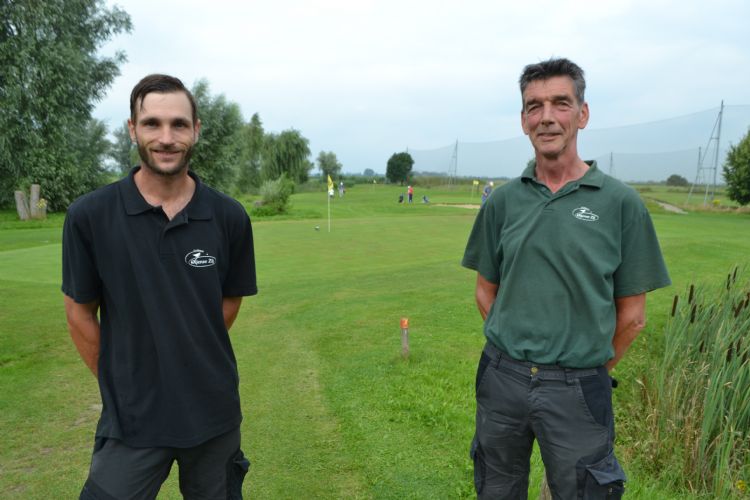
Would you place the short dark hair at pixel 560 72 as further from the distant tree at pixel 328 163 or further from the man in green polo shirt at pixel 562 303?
the distant tree at pixel 328 163

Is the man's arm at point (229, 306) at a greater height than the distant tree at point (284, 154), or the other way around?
the distant tree at point (284, 154)

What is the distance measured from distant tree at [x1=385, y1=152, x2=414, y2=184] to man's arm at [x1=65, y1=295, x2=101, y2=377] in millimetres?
84987

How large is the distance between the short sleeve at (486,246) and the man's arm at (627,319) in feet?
1.93

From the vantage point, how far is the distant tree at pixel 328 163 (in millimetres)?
86938

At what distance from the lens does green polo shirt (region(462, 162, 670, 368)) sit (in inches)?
88.4

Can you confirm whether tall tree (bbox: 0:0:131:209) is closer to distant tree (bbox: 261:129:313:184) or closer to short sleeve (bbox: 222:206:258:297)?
short sleeve (bbox: 222:206:258:297)

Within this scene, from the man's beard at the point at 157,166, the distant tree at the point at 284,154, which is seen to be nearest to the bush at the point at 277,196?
the distant tree at the point at 284,154

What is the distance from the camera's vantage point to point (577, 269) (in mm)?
2230

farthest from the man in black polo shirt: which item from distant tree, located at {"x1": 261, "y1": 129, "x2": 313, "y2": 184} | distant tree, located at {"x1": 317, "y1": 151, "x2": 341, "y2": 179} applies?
distant tree, located at {"x1": 317, "y1": 151, "x2": 341, "y2": 179}

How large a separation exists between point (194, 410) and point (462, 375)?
3.60 meters

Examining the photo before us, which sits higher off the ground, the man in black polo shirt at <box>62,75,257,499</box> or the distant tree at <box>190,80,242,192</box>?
the distant tree at <box>190,80,242,192</box>

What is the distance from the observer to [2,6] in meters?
5.76

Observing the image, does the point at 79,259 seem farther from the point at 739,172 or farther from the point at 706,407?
the point at 739,172

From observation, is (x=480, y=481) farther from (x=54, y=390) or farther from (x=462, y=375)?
(x=54, y=390)
